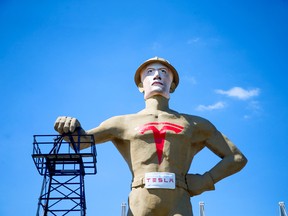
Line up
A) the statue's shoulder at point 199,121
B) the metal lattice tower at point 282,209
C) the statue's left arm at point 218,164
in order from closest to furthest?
the statue's left arm at point 218,164
the statue's shoulder at point 199,121
the metal lattice tower at point 282,209

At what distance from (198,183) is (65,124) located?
2314 mm

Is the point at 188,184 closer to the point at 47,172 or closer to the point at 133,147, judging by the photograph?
the point at 133,147

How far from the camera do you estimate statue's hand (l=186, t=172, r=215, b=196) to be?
23.8ft

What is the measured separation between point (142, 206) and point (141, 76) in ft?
8.43

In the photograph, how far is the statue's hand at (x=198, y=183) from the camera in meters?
7.24

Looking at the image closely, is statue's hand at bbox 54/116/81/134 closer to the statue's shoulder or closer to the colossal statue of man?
the colossal statue of man

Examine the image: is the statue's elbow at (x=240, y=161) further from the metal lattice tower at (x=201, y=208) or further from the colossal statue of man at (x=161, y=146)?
the metal lattice tower at (x=201, y=208)

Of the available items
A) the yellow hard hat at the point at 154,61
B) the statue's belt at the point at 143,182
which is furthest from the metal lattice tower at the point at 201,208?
the statue's belt at the point at 143,182

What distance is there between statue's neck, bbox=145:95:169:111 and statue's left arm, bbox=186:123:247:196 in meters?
0.94

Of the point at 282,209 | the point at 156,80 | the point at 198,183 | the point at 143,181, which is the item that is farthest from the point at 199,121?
the point at 282,209

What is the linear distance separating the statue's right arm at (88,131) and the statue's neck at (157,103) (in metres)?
0.69

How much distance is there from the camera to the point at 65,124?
7320 mm

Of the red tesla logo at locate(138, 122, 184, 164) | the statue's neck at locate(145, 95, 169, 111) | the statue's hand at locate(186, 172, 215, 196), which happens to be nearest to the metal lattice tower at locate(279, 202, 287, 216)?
the statue's hand at locate(186, 172, 215, 196)

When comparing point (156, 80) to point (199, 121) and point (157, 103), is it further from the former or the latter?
point (199, 121)
